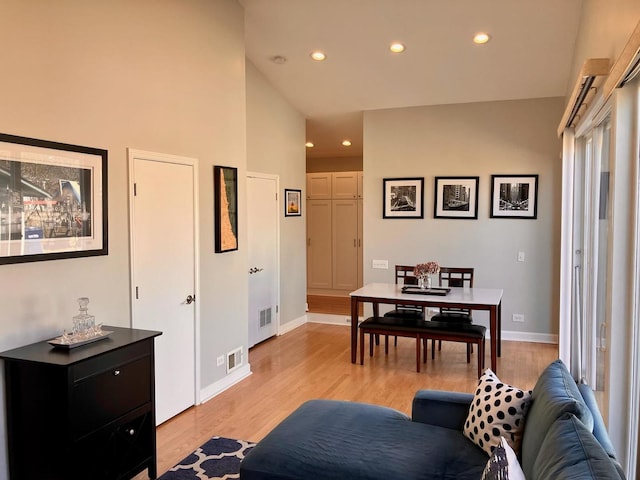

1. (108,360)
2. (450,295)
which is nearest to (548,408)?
(108,360)

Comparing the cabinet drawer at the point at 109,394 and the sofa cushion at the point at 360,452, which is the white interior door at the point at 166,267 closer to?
the cabinet drawer at the point at 109,394

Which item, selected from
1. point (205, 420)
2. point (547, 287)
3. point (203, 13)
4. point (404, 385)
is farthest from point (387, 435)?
point (547, 287)

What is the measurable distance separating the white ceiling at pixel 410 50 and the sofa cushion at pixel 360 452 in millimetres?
3445

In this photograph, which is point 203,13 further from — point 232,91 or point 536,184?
point 536,184

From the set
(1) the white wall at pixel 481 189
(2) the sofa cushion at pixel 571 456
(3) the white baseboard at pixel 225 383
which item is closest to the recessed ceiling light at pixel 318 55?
(1) the white wall at pixel 481 189

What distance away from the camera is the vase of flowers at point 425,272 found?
5.09 meters

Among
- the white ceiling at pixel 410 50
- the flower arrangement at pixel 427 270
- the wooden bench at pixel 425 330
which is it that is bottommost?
the wooden bench at pixel 425 330

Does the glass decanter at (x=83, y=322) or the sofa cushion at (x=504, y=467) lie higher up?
the glass decanter at (x=83, y=322)

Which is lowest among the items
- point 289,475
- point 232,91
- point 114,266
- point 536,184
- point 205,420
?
point 205,420

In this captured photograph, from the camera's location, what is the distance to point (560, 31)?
176 inches

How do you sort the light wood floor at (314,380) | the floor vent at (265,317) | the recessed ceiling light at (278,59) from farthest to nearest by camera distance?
the floor vent at (265,317), the recessed ceiling light at (278,59), the light wood floor at (314,380)

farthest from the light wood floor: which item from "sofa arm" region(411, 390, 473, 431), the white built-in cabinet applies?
the white built-in cabinet

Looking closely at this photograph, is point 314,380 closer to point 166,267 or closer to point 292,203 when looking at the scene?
point 166,267

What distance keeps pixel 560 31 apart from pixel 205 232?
3.62 metres
